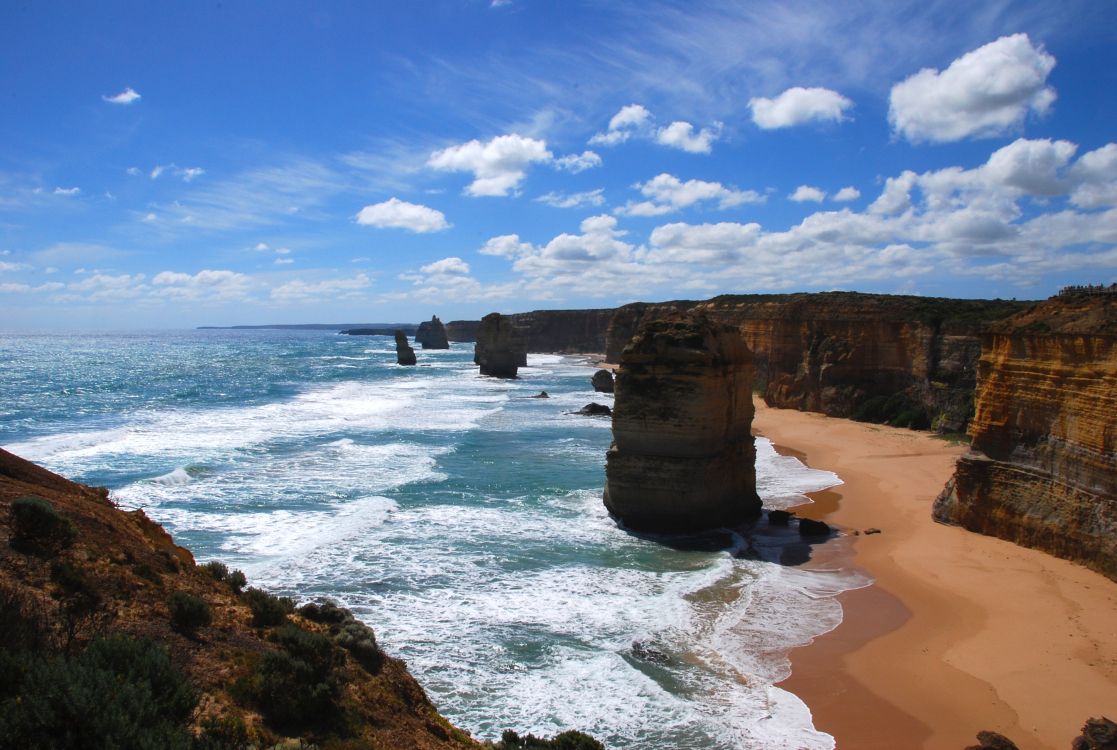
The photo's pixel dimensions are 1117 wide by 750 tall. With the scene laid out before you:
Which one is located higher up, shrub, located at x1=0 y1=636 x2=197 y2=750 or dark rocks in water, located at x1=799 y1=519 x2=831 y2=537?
shrub, located at x1=0 y1=636 x2=197 y2=750

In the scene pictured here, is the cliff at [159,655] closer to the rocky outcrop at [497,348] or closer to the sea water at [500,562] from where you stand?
the sea water at [500,562]

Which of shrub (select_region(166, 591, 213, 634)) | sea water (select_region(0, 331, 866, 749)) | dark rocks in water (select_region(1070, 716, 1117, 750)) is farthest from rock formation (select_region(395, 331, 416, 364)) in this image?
dark rocks in water (select_region(1070, 716, 1117, 750))

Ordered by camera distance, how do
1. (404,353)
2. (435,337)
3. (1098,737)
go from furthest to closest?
(435,337) → (404,353) → (1098,737)

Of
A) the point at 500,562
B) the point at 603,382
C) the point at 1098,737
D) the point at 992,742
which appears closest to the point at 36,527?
the point at 500,562

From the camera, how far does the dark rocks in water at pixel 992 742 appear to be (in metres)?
8.77

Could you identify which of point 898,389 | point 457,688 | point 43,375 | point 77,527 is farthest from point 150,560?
point 43,375

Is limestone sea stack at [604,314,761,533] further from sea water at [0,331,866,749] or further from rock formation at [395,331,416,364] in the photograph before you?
rock formation at [395,331,416,364]

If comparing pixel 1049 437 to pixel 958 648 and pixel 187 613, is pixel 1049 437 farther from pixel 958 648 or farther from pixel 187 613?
pixel 187 613

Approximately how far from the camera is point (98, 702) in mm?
4711

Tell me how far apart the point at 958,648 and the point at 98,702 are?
12.6 m

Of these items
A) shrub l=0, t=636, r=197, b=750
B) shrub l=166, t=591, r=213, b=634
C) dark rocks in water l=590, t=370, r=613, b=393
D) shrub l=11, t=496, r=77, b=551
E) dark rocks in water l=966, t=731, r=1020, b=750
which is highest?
shrub l=11, t=496, r=77, b=551

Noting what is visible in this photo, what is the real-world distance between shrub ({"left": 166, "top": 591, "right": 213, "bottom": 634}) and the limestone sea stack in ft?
41.9

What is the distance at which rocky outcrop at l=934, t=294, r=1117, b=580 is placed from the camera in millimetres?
14562

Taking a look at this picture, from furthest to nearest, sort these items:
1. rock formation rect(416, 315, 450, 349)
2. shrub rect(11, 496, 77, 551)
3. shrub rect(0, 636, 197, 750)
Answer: rock formation rect(416, 315, 450, 349), shrub rect(11, 496, 77, 551), shrub rect(0, 636, 197, 750)
